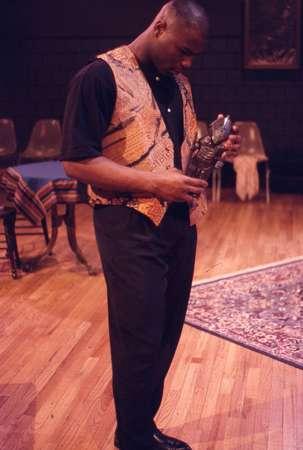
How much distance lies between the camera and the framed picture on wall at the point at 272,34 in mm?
7000

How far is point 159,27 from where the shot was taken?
1794mm

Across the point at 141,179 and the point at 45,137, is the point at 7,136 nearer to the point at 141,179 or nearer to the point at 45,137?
the point at 45,137

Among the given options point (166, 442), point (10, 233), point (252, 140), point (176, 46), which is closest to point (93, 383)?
point (166, 442)

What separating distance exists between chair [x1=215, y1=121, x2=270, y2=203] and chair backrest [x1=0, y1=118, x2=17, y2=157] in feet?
7.22

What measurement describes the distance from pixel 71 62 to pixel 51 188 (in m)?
3.59

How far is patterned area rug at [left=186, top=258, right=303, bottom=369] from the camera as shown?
3.32 metres

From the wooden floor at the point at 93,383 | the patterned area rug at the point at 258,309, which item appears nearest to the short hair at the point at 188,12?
the wooden floor at the point at 93,383

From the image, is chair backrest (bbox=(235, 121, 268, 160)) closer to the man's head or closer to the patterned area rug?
the patterned area rug

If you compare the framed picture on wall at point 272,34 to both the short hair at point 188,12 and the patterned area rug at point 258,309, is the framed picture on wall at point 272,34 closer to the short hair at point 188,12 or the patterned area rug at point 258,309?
the patterned area rug at point 258,309

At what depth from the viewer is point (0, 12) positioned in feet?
24.4

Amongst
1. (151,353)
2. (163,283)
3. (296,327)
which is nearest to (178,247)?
(163,283)

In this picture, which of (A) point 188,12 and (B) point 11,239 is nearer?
(A) point 188,12

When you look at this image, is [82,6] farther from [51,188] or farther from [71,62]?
[51,188]

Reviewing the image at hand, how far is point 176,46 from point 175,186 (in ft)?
1.23
